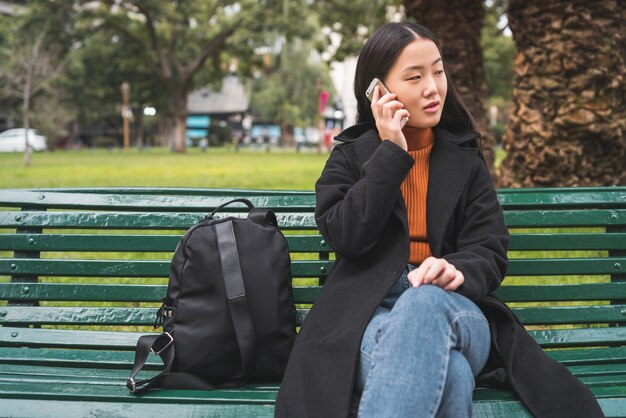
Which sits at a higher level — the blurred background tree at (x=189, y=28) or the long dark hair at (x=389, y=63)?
the blurred background tree at (x=189, y=28)

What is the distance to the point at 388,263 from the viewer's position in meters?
2.36

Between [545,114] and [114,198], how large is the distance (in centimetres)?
379

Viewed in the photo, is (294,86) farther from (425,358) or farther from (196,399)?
(425,358)

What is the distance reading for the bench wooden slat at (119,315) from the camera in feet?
9.29

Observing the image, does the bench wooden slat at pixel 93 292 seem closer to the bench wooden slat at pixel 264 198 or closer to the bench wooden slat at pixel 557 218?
the bench wooden slat at pixel 264 198

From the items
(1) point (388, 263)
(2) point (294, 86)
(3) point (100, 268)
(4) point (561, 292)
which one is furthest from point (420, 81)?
(2) point (294, 86)

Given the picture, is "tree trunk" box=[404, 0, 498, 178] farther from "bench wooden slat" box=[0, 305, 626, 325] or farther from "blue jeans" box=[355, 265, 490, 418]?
"blue jeans" box=[355, 265, 490, 418]

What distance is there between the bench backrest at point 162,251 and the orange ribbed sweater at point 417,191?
525mm

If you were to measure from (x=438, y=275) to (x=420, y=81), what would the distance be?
65cm

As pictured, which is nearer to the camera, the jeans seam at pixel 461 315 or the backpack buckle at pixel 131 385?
the jeans seam at pixel 461 315

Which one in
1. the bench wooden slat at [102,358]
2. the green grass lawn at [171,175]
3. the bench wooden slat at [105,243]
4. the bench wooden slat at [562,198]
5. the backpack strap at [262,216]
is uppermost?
the bench wooden slat at [562,198]

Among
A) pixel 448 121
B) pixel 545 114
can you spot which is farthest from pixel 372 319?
pixel 545 114

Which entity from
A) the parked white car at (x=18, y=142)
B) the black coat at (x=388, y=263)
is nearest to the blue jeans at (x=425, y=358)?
the black coat at (x=388, y=263)

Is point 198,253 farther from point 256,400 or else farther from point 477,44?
point 477,44
